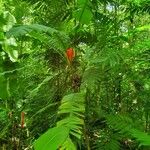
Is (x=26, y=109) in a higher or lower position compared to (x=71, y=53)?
lower

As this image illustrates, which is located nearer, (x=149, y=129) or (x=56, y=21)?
(x=149, y=129)

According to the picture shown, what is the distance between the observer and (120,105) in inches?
155

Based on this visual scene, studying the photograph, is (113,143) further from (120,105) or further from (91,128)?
(120,105)

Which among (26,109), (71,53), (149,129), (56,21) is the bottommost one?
(149,129)

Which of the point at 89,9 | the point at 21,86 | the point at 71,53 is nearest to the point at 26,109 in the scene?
the point at 21,86

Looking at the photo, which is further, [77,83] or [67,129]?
[77,83]

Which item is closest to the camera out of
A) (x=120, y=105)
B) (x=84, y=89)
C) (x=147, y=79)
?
(x=84, y=89)

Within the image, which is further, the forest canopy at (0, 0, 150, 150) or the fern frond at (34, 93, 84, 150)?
the forest canopy at (0, 0, 150, 150)

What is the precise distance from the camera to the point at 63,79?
124 inches

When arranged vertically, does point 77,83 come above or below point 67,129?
above

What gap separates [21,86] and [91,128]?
0.87 m

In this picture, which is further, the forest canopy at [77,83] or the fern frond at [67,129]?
the forest canopy at [77,83]

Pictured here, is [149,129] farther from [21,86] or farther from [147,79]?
[21,86]

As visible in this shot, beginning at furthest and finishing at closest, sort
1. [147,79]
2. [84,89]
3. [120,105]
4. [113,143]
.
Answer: [120,105] → [147,79] → [113,143] → [84,89]
